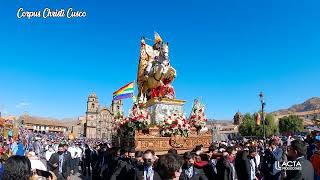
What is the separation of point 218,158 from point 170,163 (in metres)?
5.48

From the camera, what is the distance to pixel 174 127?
12.6m

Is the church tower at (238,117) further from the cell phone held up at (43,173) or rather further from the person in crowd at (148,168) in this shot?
the cell phone held up at (43,173)

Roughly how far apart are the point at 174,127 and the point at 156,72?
338cm

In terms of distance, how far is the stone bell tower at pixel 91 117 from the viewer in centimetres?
14238

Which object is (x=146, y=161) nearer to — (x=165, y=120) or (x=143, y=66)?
(x=165, y=120)

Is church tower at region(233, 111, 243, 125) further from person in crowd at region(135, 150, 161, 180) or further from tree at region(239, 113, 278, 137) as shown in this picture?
person in crowd at region(135, 150, 161, 180)

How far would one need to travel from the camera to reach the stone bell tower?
14238 centimetres

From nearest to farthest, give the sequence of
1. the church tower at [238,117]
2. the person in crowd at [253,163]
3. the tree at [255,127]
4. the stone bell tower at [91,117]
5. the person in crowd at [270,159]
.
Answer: the person in crowd at [270,159]
the person in crowd at [253,163]
the tree at [255,127]
the church tower at [238,117]
the stone bell tower at [91,117]

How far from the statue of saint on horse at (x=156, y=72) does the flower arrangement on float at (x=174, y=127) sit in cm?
194

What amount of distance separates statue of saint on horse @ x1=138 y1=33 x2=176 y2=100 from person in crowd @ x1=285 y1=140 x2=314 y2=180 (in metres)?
9.50

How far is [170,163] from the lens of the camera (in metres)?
3.94

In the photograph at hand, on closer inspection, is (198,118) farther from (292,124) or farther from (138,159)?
(292,124)

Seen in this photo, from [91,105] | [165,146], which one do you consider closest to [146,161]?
[165,146]

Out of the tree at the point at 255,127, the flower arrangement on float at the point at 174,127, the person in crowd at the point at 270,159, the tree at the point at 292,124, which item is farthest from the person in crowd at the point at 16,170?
the tree at the point at 292,124
